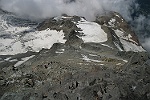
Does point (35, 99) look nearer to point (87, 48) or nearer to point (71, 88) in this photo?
point (71, 88)

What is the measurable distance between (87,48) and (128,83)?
98.5m

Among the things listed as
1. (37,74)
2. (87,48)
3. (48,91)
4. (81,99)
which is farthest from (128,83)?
(87,48)

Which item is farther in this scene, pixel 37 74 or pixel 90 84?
pixel 37 74

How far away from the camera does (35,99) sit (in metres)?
64.4

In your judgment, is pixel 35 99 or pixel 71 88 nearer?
pixel 35 99

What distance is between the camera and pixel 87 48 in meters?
167

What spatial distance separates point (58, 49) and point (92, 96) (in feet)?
294

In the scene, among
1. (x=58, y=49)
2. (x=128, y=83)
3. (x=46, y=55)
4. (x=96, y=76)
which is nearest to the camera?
(x=128, y=83)

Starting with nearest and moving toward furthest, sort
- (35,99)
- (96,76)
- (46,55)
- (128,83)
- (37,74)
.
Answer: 1. (35,99)
2. (128,83)
3. (96,76)
4. (37,74)
5. (46,55)

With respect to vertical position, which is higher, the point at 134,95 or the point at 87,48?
the point at 134,95

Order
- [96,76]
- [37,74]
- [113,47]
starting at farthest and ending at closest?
[113,47] → [37,74] → [96,76]

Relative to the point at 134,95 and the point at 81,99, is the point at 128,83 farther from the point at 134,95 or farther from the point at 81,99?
the point at 81,99

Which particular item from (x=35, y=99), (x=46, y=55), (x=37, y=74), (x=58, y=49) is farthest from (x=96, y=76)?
(x=58, y=49)

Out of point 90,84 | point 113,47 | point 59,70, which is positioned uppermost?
point 90,84
